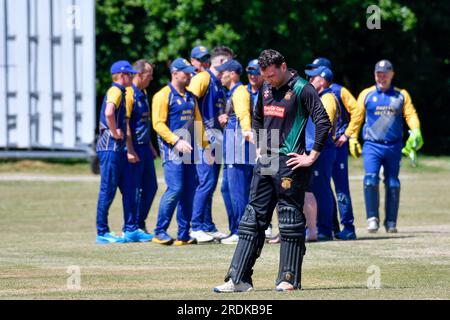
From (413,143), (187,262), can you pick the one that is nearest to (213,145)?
(187,262)

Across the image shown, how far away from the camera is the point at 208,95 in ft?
49.3

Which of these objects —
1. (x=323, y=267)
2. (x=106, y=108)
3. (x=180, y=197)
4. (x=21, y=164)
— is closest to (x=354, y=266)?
(x=323, y=267)

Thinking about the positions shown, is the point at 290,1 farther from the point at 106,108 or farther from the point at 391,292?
the point at 391,292

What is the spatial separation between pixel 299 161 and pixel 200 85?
4.77 meters

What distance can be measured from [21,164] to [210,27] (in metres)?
6.35

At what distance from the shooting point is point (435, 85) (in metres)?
36.4

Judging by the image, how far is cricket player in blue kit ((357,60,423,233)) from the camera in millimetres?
16500

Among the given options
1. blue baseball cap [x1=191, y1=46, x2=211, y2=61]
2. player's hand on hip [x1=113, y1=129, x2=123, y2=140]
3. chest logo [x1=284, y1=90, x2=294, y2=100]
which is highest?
blue baseball cap [x1=191, y1=46, x2=211, y2=61]

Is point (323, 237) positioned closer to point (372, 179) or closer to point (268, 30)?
point (372, 179)

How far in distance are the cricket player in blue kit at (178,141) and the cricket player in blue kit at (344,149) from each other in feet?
6.26

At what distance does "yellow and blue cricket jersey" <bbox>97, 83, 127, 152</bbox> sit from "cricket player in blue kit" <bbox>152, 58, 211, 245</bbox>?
59 centimetres

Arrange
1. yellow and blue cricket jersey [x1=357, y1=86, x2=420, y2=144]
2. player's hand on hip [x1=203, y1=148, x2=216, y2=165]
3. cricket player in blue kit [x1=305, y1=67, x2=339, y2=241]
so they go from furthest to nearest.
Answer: yellow and blue cricket jersey [x1=357, y1=86, x2=420, y2=144] < cricket player in blue kit [x1=305, y1=67, x2=339, y2=241] < player's hand on hip [x1=203, y1=148, x2=216, y2=165]

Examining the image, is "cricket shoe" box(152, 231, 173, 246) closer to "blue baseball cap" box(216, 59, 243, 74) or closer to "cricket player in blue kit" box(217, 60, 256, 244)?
"cricket player in blue kit" box(217, 60, 256, 244)

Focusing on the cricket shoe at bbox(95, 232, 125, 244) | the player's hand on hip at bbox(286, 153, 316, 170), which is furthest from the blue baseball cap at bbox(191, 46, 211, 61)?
the player's hand on hip at bbox(286, 153, 316, 170)
